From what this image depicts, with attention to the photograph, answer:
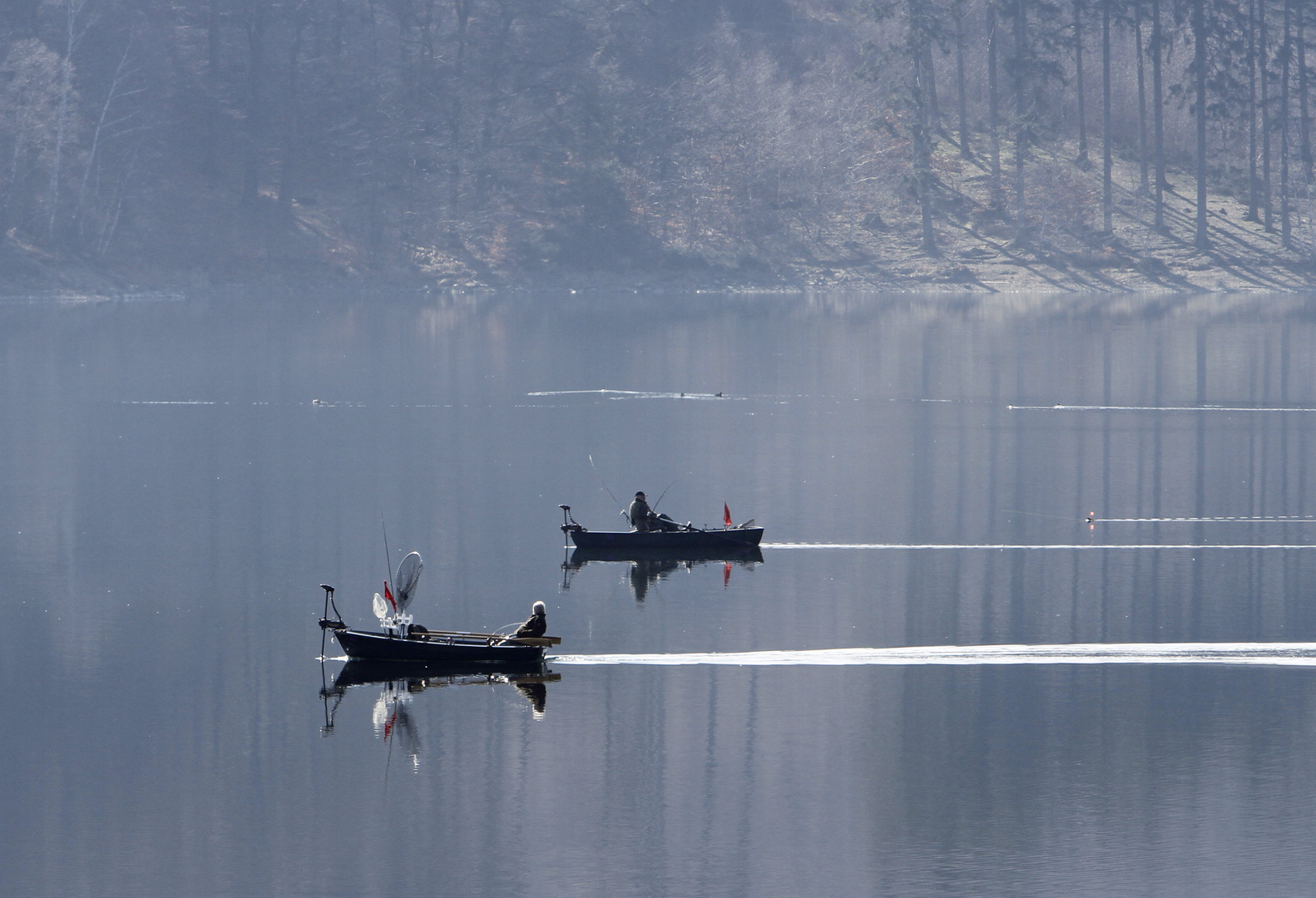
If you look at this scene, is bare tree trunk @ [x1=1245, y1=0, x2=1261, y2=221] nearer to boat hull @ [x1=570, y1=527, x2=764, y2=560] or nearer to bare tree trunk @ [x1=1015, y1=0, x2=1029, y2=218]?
bare tree trunk @ [x1=1015, y1=0, x2=1029, y2=218]

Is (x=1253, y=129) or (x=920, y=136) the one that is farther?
(x=1253, y=129)

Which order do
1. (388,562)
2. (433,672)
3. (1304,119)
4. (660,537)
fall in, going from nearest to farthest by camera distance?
1. (433,672)
2. (388,562)
3. (660,537)
4. (1304,119)

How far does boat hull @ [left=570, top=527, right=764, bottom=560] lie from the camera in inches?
1565

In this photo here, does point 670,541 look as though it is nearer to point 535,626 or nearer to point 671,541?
point 671,541

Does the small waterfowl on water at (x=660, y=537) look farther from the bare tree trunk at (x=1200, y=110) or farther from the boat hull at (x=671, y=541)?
the bare tree trunk at (x=1200, y=110)

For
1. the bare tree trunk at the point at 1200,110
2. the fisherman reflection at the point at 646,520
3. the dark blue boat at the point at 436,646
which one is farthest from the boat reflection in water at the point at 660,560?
the bare tree trunk at the point at 1200,110

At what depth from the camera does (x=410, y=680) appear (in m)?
30.1

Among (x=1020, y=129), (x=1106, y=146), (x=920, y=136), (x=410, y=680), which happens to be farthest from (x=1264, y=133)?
(x=410, y=680)

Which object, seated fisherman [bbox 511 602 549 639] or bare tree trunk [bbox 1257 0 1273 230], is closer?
seated fisherman [bbox 511 602 549 639]

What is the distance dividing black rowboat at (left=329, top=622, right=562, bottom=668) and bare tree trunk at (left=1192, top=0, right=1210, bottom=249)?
104m

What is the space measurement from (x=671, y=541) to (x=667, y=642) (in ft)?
25.5

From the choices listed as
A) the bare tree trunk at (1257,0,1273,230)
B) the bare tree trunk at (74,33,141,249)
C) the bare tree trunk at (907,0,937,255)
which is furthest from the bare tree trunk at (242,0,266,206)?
the bare tree trunk at (1257,0,1273,230)

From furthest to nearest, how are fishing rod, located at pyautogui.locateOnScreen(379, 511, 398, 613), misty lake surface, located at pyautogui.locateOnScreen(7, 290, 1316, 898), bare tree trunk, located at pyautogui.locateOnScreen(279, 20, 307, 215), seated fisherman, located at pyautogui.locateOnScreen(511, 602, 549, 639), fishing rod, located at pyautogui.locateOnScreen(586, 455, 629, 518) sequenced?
bare tree trunk, located at pyautogui.locateOnScreen(279, 20, 307, 215)
fishing rod, located at pyautogui.locateOnScreen(586, 455, 629, 518)
fishing rod, located at pyautogui.locateOnScreen(379, 511, 398, 613)
seated fisherman, located at pyautogui.locateOnScreen(511, 602, 549, 639)
misty lake surface, located at pyautogui.locateOnScreen(7, 290, 1316, 898)

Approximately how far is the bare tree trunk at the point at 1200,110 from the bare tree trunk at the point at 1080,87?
26.6 ft
